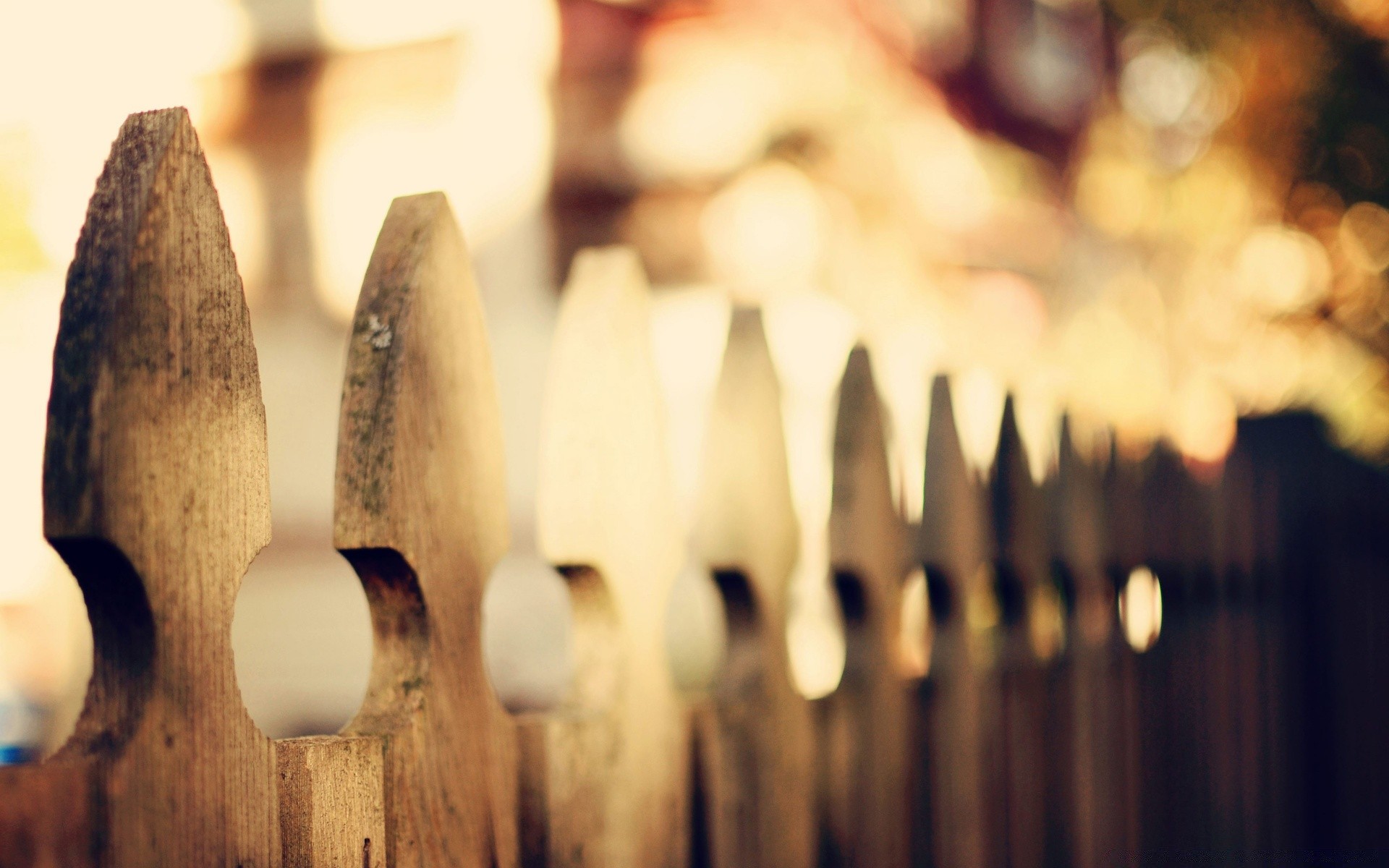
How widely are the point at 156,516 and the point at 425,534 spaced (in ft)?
0.86

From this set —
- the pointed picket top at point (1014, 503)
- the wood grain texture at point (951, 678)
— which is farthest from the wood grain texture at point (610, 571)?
the pointed picket top at point (1014, 503)

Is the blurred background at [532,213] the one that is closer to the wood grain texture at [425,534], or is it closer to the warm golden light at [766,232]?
the warm golden light at [766,232]

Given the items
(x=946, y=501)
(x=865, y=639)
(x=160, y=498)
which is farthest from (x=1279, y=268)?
(x=160, y=498)

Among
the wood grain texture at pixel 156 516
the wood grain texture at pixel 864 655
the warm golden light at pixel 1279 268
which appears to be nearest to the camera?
the wood grain texture at pixel 156 516

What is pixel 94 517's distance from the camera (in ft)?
2.50

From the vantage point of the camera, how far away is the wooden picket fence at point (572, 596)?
0.80m

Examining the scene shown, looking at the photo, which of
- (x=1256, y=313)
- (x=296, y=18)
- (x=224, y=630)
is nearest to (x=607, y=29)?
(x=296, y=18)

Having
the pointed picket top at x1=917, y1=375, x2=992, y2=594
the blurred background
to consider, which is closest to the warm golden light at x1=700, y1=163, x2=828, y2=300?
the blurred background

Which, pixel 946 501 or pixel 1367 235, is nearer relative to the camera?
pixel 946 501

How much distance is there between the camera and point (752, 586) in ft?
5.02

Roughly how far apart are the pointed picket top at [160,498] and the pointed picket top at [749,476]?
70 cm

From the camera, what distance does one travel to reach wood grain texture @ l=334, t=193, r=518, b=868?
3.27 feet

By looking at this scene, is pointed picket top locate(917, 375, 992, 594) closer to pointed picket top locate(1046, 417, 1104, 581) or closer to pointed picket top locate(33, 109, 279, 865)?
pointed picket top locate(1046, 417, 1104, 581)

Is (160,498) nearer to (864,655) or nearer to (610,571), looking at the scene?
(610,571)
